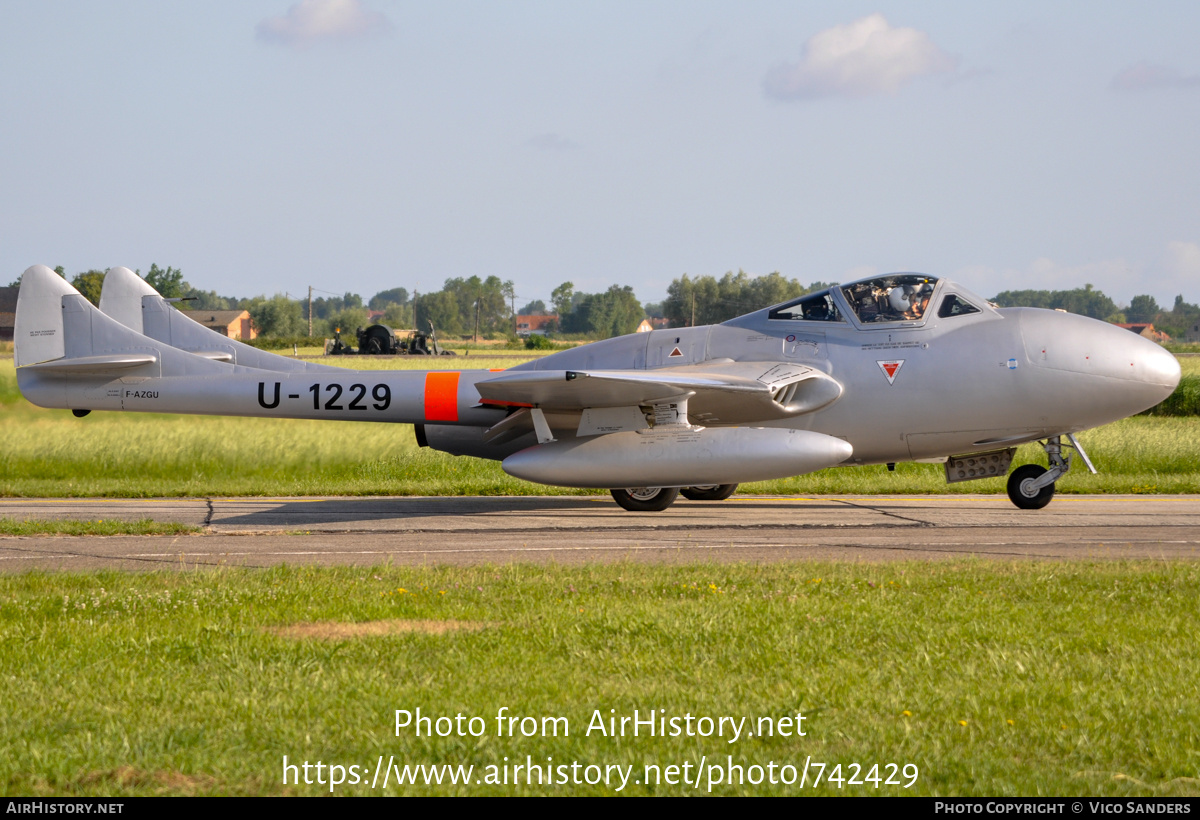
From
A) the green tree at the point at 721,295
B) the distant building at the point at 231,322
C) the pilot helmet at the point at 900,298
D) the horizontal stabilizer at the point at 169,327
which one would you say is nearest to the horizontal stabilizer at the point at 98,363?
the horizontal stabilizer at the point at 169,327

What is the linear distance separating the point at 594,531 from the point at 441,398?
159 inches

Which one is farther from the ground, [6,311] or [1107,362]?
[6,311]

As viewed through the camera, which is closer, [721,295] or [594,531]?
[594,531]

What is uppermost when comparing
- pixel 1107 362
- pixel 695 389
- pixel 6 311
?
pixel 6 311

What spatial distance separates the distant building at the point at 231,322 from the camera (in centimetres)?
10512

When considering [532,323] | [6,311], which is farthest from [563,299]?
[6,311]

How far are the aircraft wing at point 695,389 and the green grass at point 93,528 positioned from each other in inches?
168

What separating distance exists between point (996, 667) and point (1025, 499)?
384 inches

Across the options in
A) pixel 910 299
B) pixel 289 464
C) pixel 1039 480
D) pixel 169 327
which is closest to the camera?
pixel 910 299

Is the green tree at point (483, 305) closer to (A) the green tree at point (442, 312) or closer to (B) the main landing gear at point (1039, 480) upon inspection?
(A) the green tree at point (442, 312)

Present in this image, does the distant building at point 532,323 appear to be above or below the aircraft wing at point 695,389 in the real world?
above

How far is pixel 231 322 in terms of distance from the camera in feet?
362

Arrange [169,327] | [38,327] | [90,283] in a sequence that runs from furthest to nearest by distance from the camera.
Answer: [90,283]
[169,327]
[38,327]

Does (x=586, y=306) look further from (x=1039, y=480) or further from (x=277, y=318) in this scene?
(x=1039, y=480)
